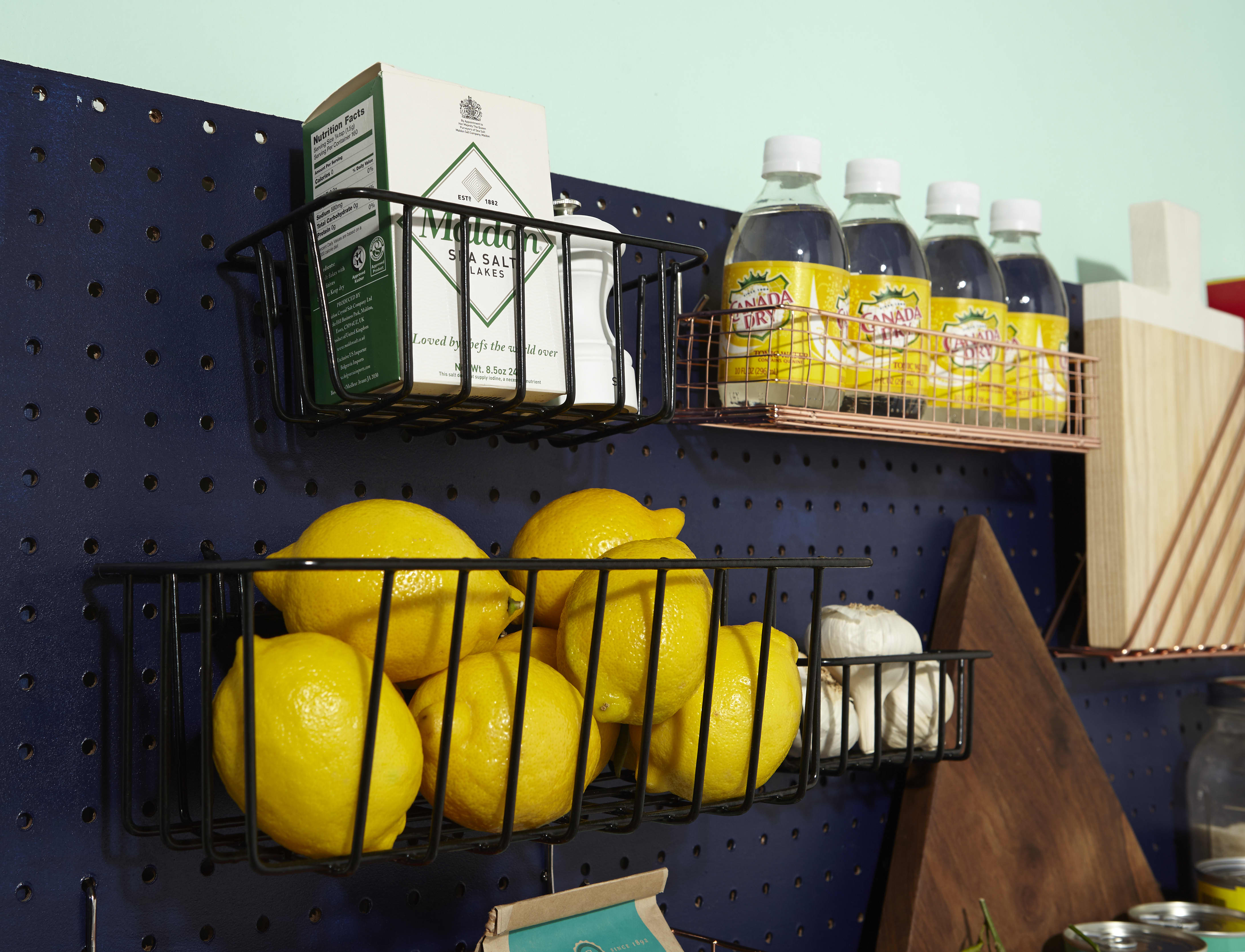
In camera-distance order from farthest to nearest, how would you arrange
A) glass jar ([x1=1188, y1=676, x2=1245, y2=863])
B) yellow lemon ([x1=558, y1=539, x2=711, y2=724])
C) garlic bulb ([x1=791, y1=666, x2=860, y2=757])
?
glass jar ([x1=1188, y1=676, x2=1245, y2=863])
garlic bulb ([x1=791, y1=666, x2=860, y2=757])
yellow lemon ([x1=558, y1=539, x2=711, y2=724])

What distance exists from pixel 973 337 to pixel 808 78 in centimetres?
34

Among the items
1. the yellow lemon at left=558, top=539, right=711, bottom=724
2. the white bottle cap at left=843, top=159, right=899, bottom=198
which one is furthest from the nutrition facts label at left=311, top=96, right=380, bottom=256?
the white bottle cap at left=843, top=159, right=899, bottom=198

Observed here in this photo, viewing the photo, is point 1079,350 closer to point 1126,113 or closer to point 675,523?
point 1126,113

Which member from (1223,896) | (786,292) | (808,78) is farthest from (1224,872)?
(808,78)

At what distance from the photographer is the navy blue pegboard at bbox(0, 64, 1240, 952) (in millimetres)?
622

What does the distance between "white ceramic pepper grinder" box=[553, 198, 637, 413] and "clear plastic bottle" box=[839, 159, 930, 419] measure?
22 cm

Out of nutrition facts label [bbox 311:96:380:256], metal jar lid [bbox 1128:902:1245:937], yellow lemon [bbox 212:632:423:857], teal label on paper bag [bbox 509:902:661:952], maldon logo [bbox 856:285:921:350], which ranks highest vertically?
nutrition facts label [bbox 311:96:380:256]

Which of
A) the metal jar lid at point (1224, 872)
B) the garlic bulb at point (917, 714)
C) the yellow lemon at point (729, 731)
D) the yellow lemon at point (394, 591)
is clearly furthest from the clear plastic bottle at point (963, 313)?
the metal jar lid at point (1224, 872)

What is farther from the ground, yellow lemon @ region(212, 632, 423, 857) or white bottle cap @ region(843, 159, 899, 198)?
white bottle cap @ region(843, 159, 899, 198)

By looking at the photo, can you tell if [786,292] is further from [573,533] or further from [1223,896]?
[1223,896]

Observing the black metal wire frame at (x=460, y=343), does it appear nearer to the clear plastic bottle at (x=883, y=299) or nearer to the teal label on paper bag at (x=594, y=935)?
the clear plastic bottle at (x=883, y=299)

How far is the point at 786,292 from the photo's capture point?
2.72 ft

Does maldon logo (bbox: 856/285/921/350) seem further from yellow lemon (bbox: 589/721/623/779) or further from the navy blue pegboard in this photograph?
yellow lemon (bbox: 589/721/623/779)

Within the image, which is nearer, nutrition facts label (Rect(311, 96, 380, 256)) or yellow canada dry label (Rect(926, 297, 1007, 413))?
nutrition facts label (Rect(311, 96, 380, 256))
